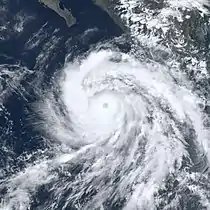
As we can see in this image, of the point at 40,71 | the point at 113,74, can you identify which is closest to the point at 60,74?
the point at 40,71

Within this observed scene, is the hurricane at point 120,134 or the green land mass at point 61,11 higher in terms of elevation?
the green land mass at point 61,11

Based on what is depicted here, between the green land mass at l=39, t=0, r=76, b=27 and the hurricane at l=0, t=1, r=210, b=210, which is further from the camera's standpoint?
the green land mass at l=39, t=0, r=76, b=27

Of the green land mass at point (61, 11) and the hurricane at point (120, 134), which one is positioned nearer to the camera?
the hurricane at point (120, 134)

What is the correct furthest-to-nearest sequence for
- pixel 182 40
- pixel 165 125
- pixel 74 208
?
pixel 182 40
pixel 165 125
pixel 74 208

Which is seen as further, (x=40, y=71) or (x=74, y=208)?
(x=40, y=71)

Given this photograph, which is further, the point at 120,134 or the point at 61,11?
the point at 61,11

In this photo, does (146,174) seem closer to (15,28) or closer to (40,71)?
(40,71)

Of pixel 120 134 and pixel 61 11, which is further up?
pixel 61 11

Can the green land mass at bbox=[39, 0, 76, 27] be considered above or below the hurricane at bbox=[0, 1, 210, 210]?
above
